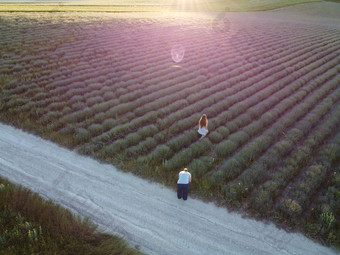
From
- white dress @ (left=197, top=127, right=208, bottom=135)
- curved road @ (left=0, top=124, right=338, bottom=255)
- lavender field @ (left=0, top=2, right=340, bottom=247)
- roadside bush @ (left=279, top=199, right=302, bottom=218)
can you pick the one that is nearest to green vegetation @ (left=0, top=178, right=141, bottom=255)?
curved road @ (left=0, top=124, right=338, bottom=255)

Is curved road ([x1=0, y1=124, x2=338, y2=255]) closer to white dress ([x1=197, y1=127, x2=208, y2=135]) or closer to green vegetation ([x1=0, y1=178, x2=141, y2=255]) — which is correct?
green vegetation ([x1=0, y1=178, x2=141, y2=255])

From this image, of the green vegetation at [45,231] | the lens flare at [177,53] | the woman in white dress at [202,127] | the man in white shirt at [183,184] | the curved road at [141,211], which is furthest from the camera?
the lens flare at [177,53]

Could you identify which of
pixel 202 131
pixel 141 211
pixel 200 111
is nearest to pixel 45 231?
pixel 141 211

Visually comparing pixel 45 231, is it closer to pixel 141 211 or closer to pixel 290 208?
pixel 141 211

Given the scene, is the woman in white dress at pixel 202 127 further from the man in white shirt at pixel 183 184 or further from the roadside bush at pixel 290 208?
the roadside bush at pixel 290 208

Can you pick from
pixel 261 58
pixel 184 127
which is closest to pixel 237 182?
pixel 184 127

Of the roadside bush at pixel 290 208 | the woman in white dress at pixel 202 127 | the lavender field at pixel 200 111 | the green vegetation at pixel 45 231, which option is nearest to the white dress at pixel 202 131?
the woman in white dress at pixel 202 127
